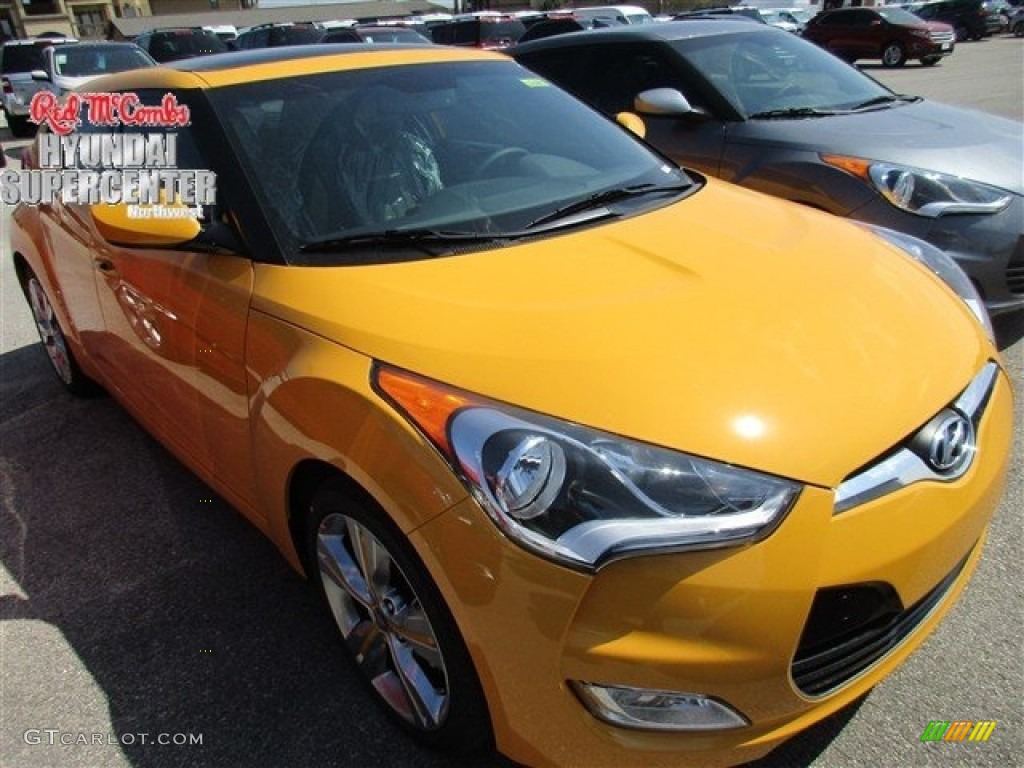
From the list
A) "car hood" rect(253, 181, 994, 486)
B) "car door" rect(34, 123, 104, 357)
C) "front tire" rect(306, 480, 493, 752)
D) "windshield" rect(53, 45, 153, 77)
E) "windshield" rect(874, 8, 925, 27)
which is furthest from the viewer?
"windshield" rect(874, 8, 925, 27)

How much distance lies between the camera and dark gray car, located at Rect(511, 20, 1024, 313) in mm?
3521

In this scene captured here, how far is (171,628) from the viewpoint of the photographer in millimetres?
2443

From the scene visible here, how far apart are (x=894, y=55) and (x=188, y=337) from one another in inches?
949

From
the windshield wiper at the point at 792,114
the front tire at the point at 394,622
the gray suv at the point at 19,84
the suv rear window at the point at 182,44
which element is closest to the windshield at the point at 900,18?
the suv rear window at the point at 182,44

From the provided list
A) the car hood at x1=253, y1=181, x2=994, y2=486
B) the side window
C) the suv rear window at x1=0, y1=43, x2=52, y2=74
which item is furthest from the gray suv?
the car hood at x1=253, y1=181, x2=994, y2=486

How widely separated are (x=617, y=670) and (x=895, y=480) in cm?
67

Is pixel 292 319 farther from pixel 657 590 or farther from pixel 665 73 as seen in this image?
pixel 665 73

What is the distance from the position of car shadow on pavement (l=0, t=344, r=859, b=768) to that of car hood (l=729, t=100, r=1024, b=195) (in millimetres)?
2844

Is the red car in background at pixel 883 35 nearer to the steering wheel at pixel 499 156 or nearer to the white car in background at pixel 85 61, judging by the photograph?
the white car in background at pixel 85 61

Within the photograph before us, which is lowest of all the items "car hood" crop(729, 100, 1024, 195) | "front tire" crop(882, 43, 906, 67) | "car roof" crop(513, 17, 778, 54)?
"front tire" crop(882, 43, 906, 67)

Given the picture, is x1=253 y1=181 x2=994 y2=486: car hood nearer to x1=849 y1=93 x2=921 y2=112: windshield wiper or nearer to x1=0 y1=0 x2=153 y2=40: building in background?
x1=849 y1=93 x2=921 y2=112: windshield wiper

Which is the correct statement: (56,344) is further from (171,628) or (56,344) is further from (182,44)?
(182,44)

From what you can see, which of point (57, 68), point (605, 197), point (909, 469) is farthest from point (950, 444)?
point (57, 68)

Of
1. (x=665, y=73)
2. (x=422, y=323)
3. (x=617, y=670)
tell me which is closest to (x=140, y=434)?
(x=422, y=323)
